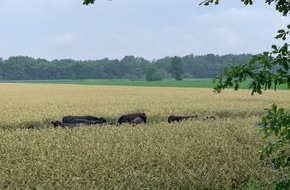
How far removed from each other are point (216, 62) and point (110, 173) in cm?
14268

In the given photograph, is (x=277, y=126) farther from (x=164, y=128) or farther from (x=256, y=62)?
(x=164, y=128)

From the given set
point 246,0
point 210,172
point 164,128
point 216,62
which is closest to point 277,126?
point 246,0

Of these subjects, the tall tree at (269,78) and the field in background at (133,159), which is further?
the field in background at (133,159)

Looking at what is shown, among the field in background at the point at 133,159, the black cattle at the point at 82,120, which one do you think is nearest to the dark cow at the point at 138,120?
the black cattle at the point at 82,120

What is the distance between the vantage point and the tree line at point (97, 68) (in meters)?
138

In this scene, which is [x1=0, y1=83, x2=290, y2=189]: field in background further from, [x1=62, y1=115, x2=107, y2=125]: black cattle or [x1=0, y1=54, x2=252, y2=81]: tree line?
[x1=0, y1=54, x2=252, y2=81]: tree line

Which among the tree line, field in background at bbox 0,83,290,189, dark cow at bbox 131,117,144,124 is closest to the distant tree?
the tree line

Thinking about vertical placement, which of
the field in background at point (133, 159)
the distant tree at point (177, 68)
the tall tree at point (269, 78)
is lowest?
the field in background at point (133, 159)

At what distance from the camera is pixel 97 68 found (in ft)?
468

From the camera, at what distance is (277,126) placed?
339cm

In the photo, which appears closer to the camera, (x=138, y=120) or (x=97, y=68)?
(x=138, y=120)

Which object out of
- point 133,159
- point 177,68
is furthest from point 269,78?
point 177,68

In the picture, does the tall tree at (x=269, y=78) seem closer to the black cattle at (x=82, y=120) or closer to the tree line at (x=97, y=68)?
the black cattle at (x=82, y=120)

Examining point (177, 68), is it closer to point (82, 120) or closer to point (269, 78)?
point (82, 120)
